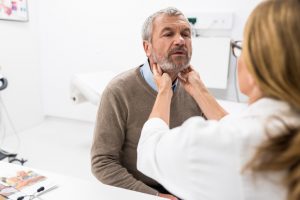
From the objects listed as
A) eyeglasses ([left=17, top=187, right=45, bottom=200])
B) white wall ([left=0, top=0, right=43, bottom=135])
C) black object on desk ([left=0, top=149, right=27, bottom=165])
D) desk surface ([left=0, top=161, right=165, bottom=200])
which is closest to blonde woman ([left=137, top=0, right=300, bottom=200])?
desk surface ([left=0, top=161, right=165, bottom=200])

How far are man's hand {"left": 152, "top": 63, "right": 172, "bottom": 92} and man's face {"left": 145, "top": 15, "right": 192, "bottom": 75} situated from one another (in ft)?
0.19

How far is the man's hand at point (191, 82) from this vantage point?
4.38ft

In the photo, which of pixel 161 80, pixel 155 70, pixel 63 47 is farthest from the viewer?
pixel 63 47

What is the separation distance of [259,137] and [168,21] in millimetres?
855

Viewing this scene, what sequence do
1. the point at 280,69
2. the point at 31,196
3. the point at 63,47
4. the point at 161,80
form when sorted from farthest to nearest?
the point at 63,47, the point at 161,80, the point at 31,196, the point at 280,69

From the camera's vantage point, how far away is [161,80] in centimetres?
118

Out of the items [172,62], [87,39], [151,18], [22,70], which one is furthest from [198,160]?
[22,70]

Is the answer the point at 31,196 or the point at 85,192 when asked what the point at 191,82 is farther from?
the point at 31,196

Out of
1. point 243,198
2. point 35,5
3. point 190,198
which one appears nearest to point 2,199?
point 190,198

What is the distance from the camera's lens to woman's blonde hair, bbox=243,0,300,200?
23.8 inches

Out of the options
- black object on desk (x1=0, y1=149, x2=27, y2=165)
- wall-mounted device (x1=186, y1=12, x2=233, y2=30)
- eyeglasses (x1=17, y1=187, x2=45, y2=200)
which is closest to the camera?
eyeglasses (x1=17, y1=187, x2=45, y2=200)

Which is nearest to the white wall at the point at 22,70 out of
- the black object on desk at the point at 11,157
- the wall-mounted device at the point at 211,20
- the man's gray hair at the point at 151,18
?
the black object on desk at the point at 11,157

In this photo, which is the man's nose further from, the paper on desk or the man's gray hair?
the paper on desk

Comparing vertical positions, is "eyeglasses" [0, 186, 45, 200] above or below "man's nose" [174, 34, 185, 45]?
below
